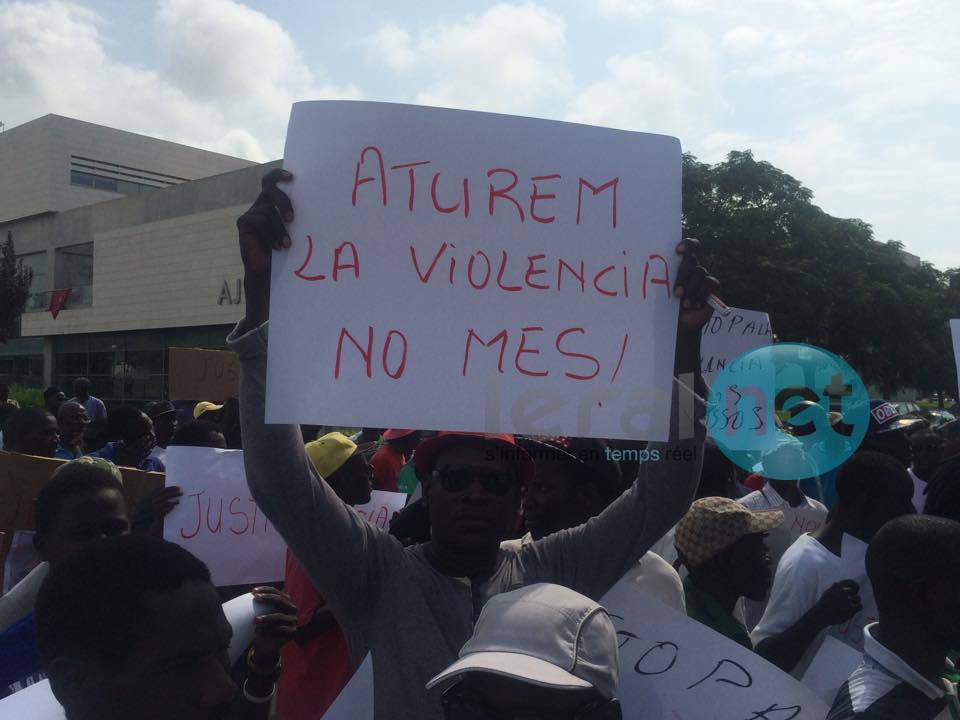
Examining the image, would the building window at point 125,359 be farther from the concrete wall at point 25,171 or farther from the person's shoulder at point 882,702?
the person's shoulder at point 882,702

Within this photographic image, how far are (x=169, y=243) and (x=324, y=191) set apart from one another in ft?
85.1

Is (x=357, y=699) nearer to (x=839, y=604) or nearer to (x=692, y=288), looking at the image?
(x=692, y=288)

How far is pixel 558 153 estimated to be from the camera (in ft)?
6.59

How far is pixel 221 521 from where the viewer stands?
3352 millimetres

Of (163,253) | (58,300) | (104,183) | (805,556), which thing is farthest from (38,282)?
(805,556)

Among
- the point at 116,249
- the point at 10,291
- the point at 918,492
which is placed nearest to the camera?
the point at 918,492

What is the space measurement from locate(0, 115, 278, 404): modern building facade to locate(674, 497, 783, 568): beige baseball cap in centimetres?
2056

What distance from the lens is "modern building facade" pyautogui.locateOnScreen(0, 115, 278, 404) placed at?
2473 cm

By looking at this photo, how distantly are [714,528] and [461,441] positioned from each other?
3.76 feet

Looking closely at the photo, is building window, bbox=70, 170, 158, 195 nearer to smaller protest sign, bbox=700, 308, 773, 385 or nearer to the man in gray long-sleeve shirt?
smaller protest sign, bbox=700, 308, 773, 385

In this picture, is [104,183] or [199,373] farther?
[104,183]

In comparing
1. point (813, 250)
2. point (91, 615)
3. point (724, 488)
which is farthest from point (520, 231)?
point (813, 250)

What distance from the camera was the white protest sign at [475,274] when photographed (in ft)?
6.14

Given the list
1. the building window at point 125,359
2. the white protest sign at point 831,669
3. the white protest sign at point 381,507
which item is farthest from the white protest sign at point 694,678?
the building window at point 125,359
